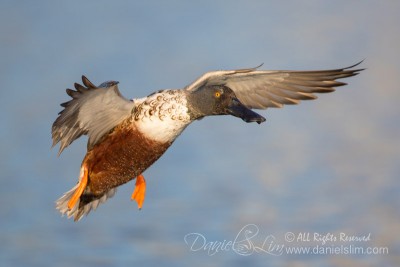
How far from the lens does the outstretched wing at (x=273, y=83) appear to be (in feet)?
26.6

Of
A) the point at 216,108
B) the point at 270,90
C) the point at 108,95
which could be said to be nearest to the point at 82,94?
the point at 108,95

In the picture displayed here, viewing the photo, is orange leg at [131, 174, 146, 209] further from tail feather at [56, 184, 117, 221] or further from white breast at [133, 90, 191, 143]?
white breast at [133, 90, 191, 143]

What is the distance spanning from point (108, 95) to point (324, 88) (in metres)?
2.29

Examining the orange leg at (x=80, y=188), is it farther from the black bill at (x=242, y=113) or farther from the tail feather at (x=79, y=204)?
the black bill at (x=242, y=113)

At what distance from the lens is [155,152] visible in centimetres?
769

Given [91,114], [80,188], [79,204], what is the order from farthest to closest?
[79,204]
[80,188]
[91,114]

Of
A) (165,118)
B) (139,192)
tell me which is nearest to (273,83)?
(165,118)

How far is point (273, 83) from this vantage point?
8531mm

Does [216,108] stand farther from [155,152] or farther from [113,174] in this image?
[113,174]

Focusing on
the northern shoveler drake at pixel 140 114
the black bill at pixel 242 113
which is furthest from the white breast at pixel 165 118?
the black bill at pixel 242 113

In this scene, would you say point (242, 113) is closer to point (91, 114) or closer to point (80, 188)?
point (91, 114)

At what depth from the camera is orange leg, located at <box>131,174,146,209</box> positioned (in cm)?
859

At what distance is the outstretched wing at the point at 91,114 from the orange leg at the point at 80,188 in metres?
0.28

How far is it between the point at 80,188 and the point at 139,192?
0.78 metres
